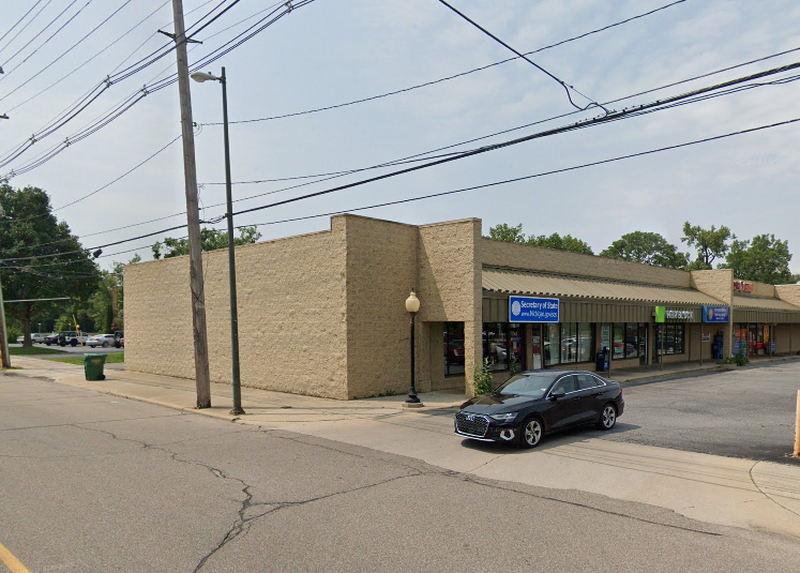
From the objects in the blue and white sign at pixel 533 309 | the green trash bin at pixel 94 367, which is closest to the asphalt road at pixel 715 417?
the blue and white sign at pixel 533 309

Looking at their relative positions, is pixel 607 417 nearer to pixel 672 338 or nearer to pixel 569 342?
pixel 569 342

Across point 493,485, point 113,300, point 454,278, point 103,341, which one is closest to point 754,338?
point 454,278

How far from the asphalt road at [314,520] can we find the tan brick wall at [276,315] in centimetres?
726

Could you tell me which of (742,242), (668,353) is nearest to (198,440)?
(668,353)

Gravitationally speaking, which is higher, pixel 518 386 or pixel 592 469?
pixel 518 386

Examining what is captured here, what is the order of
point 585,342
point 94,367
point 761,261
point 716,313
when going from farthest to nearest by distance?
point 761,261, point 716,313, point 585,342, point 94,367

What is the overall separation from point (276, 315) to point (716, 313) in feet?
80.4

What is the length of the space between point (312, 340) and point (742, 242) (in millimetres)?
81149

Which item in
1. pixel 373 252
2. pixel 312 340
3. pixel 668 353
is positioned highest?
pixel 373 252

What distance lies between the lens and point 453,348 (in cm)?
1923

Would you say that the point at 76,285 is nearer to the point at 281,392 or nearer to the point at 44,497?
the point at 281,392

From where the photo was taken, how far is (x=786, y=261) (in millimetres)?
78500

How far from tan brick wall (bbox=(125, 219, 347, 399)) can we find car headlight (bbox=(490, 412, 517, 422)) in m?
7.22

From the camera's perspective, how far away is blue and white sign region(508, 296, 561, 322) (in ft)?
59.1
